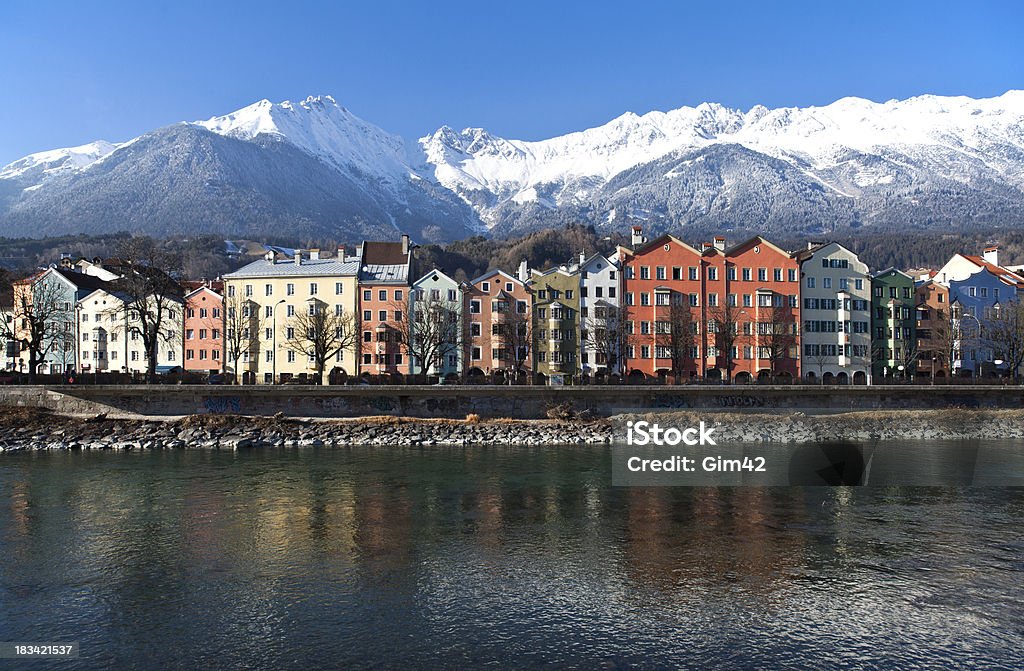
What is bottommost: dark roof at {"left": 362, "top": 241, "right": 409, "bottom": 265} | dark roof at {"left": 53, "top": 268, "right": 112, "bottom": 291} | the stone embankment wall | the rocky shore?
the rocky shore

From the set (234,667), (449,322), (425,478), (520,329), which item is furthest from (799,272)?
(234,667)

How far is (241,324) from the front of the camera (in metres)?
89.1

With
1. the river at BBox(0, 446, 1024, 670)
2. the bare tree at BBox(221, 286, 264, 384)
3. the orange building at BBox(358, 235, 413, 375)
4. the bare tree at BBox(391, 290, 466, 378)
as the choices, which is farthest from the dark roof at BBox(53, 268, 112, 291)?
the river at BBox(0, 446, 1024, 670)

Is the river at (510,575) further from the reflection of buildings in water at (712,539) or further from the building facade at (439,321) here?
the building facade at (439,321)

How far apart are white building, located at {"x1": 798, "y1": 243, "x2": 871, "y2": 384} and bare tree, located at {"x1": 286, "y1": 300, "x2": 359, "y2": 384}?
172ft

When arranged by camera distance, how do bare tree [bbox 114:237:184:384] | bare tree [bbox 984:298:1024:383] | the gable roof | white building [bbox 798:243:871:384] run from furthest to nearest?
1. the gable roof
2. white building [bbox 798:243:871:384]
3. bare tree [bbox 984:298:1024:383]
4. bare tree [bbox 114:237:184:384]

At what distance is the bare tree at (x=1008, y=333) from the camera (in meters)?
89.5

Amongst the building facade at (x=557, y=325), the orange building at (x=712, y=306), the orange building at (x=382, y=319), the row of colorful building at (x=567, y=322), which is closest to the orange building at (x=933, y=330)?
the row of colorful building at (x=567, y=322)

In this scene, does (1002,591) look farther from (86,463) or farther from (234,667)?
(86,463)

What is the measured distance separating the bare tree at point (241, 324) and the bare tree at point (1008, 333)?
276ft

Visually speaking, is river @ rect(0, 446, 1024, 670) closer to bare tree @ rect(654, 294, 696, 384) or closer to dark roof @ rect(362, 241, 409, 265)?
bare tree @ rect(654, 294, 696, 384)

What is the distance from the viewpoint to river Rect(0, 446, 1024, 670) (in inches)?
798

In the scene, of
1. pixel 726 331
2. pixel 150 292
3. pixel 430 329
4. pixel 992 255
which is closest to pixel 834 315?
pixel 726 331

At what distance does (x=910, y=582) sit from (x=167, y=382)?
2528 inches
